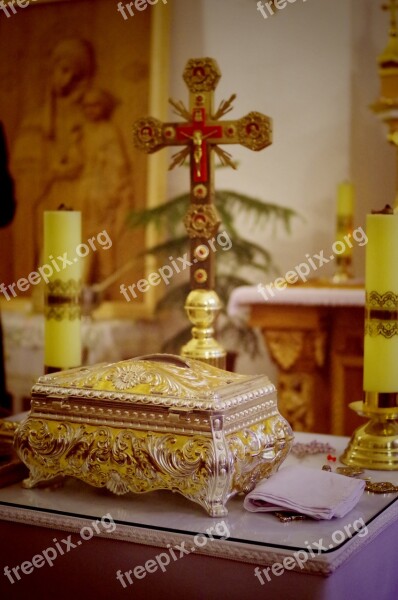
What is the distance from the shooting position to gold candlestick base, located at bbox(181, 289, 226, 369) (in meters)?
2.19

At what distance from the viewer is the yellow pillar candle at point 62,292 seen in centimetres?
215

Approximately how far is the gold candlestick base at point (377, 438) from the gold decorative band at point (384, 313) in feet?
0.43

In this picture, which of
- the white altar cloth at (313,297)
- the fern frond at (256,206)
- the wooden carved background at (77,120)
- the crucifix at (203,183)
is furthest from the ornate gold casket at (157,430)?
the wooden carved background at (77,120)

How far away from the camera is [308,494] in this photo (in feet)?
5.39

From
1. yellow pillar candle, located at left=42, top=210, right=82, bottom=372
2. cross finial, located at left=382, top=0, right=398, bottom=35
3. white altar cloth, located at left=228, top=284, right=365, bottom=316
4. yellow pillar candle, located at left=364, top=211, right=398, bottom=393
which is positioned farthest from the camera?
cross finial, located at left=382, top=0, right=398, bottom=35

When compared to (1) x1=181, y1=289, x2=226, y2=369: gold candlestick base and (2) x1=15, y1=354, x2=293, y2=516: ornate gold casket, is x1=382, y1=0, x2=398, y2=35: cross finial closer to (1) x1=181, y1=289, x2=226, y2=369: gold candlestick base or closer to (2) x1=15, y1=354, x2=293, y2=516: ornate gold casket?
(1) x1=181, y1=289, x2=226, y2=369: gold candlestick base

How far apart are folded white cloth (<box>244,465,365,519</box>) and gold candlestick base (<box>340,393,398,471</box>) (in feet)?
0.86

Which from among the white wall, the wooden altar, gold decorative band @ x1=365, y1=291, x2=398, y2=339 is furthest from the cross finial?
gold decorative band @ x1=365, y1=291, x2=398, y2=339

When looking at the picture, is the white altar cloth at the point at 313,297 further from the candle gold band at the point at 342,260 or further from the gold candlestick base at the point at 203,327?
the gold candlestick base at the point at 203,327

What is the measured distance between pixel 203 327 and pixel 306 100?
9.01 ft

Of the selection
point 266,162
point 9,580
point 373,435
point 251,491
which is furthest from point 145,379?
point 266,162

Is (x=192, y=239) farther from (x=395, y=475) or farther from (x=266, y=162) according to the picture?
(x=266, y=162)

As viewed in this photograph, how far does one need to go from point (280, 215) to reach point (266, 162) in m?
0.43

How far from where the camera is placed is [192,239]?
7.30 feet
